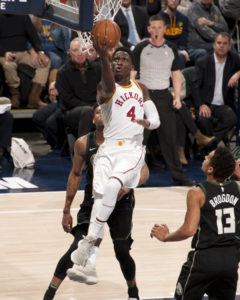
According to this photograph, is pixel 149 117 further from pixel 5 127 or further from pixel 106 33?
pixel 5 127

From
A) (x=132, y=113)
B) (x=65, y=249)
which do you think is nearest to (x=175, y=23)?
(x=65, y=249)

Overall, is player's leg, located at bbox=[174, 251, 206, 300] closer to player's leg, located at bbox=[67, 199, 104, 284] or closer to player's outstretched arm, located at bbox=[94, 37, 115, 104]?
player's leg, located at bbox=[67, 199, 104, 284]

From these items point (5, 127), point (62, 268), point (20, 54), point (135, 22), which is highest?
point (135, 22)

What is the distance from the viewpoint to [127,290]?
605 cm

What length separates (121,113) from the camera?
5527 millimetres

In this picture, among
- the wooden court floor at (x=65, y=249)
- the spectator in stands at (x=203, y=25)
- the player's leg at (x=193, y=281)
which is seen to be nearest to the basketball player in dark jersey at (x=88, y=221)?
the wooden court floor at (x=65, y=249)

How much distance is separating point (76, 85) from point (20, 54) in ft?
5.77

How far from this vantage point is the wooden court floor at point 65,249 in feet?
20.3

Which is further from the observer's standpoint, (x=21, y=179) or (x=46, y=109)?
(x=46, y=109)

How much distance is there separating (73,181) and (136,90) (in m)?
0.83

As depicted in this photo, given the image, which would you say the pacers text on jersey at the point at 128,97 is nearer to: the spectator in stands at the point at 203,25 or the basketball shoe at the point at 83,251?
the basketball shoe at the point at 83,251

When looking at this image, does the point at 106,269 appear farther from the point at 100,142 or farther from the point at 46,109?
the point at 46,109

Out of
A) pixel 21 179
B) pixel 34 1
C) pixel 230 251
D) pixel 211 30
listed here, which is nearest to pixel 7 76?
pixel 21 179

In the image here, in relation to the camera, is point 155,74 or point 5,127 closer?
point 155,74
